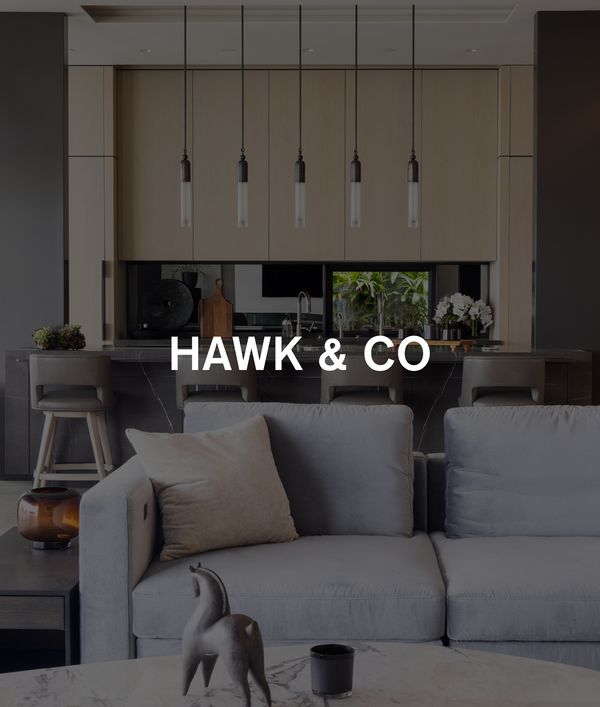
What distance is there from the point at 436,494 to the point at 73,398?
2762 mm

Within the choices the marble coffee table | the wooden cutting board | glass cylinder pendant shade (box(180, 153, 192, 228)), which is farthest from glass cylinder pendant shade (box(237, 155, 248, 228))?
the marble coffee table

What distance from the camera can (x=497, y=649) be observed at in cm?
259

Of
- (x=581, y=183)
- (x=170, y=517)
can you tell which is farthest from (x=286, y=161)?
(x=170, y=517)

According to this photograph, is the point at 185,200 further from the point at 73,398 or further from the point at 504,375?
the point at 504,375

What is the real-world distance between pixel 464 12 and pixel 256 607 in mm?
5036

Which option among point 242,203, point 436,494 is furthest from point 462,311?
point 436,494

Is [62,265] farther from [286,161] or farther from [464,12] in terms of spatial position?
[464,12]

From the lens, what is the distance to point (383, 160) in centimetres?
786

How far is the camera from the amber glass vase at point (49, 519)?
2900mm

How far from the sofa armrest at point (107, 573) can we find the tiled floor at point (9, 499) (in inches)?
98.1

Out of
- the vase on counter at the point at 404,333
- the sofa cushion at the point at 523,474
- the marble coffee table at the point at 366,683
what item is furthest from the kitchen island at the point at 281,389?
the marble coffee table at the point at 366,683

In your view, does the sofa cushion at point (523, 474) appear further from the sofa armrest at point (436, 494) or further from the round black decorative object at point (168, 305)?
Answer: the round black decorative object at point (168, 305)

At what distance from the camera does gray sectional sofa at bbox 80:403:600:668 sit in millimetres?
2574

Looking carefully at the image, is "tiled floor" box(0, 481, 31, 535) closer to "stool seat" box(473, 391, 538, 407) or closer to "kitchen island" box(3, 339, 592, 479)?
"kitchen island" box(3, 339, 592, 479)
